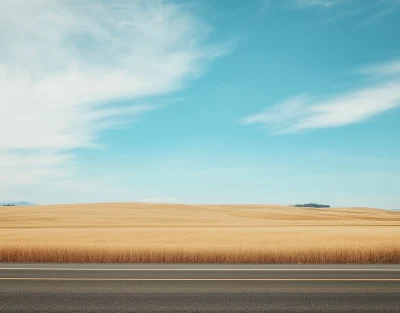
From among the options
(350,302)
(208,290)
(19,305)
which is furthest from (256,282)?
(19,305)

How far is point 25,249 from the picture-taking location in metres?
21.1

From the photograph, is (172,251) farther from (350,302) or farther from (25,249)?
(350,302)

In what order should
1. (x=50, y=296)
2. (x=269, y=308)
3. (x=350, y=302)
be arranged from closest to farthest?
(x=269, y=308) < (x=350, y=302) < (x=50, y=296)

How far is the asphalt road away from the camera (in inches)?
352

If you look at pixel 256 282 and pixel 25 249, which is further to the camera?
pixel 25 249

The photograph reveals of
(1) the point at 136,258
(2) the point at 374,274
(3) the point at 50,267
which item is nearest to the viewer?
(2) the point at 374,274

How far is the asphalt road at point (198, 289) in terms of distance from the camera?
8953 mm

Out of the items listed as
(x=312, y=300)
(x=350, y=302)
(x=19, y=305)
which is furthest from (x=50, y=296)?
(x=350, y=302)

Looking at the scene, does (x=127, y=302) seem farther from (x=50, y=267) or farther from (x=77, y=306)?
(x=50, y=267)

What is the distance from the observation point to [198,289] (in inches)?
423

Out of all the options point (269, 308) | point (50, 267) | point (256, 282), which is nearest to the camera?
point (269, 308)

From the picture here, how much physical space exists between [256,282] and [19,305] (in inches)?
241

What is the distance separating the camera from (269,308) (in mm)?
8758

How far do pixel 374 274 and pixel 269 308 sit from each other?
639cm
